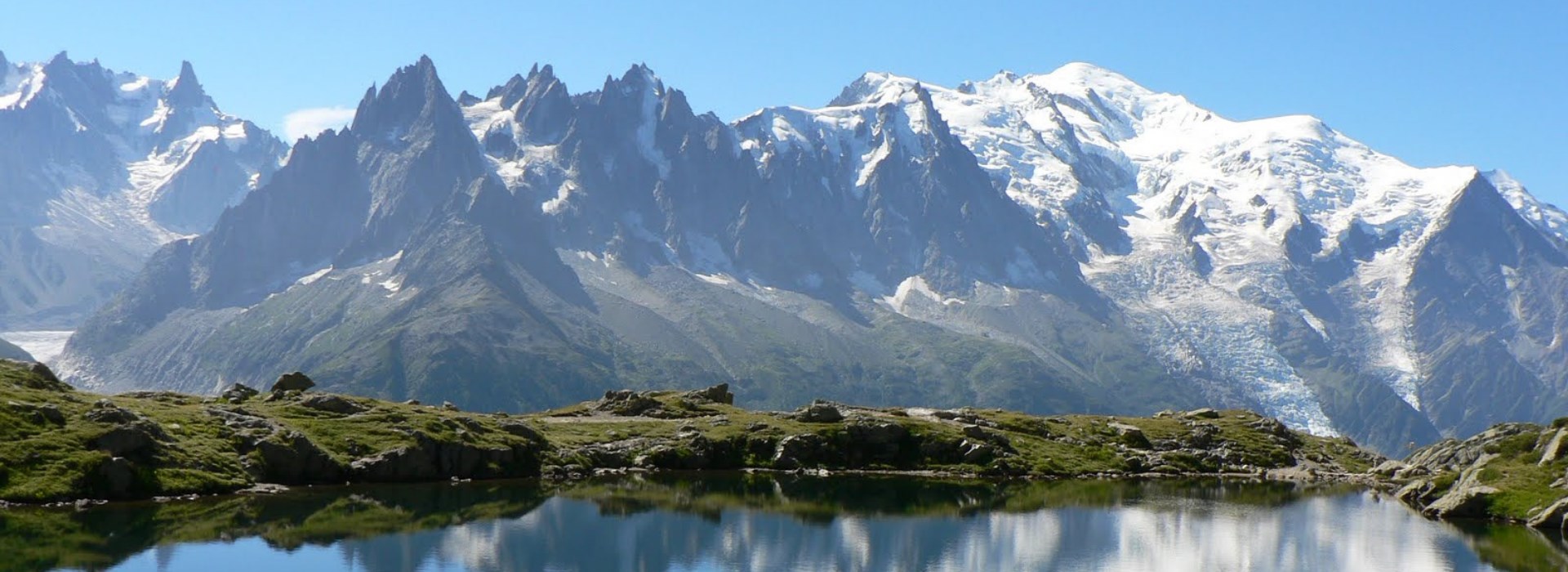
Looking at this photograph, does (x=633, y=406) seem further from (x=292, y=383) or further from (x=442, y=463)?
(x=442, y=463)

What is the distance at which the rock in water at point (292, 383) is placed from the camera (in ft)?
538

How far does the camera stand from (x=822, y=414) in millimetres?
184625

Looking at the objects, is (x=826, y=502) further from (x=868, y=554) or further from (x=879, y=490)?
(x=868, y=554)

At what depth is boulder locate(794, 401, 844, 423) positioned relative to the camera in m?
184

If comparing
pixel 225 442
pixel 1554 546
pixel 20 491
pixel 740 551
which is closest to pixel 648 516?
pixel 740 551

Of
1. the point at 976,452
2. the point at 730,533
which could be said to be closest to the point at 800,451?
the point at 976,452

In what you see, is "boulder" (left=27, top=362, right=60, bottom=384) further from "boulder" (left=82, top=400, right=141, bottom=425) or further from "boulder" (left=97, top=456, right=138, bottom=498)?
Result: "boulder" (left=97, top=456, right=138, bottom=498)

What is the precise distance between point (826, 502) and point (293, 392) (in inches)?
2328

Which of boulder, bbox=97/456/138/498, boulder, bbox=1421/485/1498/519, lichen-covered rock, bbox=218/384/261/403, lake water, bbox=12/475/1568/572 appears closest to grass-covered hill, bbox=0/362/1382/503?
boulder, bbox=97/456/138/498

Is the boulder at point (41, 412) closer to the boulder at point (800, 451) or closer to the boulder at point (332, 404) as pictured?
the boulder at point (332, 404)

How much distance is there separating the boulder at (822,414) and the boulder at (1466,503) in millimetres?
68175

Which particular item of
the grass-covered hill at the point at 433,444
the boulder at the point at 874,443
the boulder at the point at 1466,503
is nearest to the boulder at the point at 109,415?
the grass-covered hill at the point at 433,444

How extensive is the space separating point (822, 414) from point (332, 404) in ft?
198

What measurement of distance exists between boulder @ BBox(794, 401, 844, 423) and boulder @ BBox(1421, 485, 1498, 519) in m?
68.2
